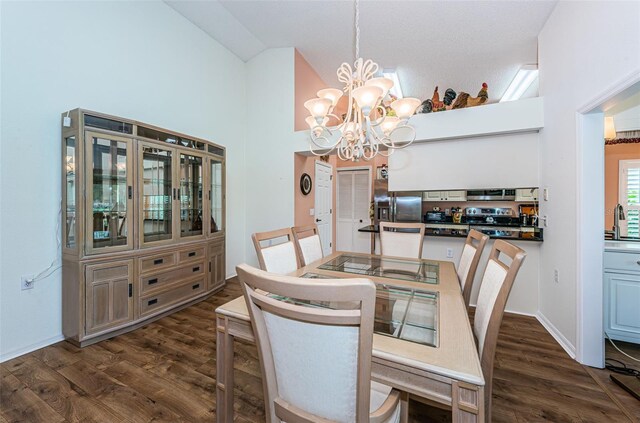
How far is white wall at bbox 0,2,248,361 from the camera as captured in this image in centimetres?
210

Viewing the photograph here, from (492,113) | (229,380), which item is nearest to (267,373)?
(229,380)

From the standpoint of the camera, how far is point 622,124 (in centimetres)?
272

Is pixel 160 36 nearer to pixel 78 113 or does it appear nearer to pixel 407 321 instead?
pixel 78 113

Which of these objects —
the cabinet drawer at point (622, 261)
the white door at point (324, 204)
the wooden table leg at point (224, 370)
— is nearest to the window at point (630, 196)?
the cabinet drawer at point (622, 261)

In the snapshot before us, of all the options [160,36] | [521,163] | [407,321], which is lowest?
[407,321]

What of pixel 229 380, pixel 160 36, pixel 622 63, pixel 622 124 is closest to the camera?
pixel 229 380

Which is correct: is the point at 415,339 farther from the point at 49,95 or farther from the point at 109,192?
the point at 49,95

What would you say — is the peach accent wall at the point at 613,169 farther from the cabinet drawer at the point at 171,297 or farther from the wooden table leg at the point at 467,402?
the cabinet drawer at the point at 171,297

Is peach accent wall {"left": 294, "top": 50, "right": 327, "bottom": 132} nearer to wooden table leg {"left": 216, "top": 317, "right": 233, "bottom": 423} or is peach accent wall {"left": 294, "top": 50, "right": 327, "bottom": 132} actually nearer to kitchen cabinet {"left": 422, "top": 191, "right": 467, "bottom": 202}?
kitchen cabinet {"left": 422, "top": 191, "right": 467, "bottom": 202}

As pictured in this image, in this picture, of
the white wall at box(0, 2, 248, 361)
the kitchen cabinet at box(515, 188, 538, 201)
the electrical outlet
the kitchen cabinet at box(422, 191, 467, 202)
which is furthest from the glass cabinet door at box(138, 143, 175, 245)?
the kitchen cabinet at box(515, 188, 538, 201)

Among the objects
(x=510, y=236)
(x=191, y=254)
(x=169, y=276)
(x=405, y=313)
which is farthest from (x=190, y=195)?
(x=510, y=236)

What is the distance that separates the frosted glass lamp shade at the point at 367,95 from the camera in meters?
1.64

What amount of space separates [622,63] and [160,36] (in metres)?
4.37

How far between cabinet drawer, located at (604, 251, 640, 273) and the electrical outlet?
482 centimetres
